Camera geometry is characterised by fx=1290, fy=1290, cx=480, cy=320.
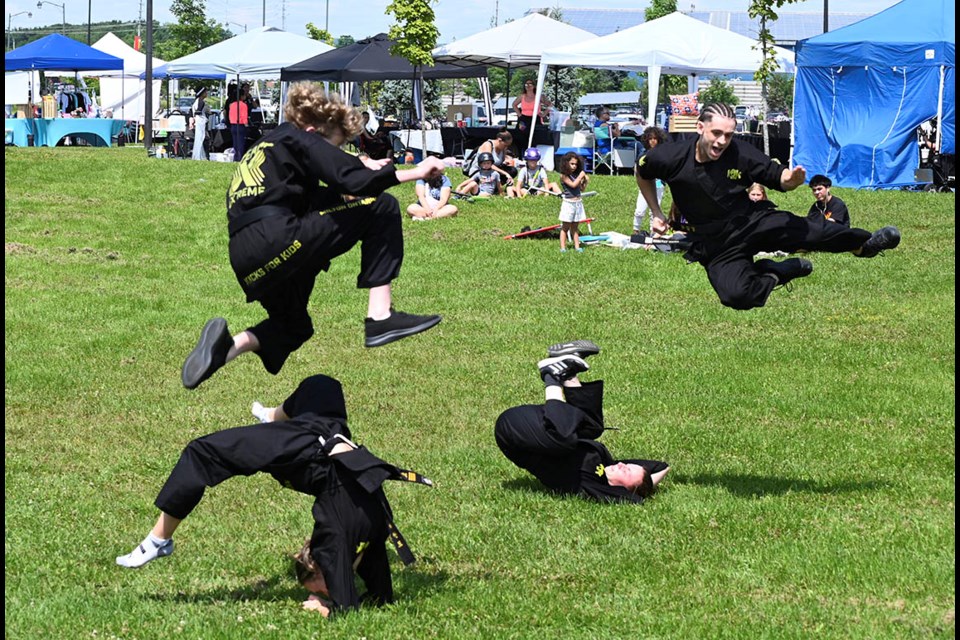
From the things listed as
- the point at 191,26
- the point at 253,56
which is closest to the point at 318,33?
the point at 191,26

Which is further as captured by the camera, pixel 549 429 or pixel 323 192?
pixel 549 429

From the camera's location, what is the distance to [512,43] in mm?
32531

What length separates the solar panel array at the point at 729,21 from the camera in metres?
108

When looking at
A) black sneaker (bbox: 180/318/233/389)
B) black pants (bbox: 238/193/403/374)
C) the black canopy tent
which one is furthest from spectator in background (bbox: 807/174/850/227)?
the black canopy tent

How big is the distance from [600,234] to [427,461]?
38.9ft

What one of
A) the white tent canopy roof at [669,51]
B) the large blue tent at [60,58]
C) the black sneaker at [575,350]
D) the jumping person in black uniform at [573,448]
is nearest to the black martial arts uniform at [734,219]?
the black sneaker at [575,350]

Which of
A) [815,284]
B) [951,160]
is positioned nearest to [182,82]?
[951,160]

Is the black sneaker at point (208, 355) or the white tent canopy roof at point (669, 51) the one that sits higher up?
the white tent canopy roof at point (669, 51)

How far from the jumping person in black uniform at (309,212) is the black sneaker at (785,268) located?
9.76 ft

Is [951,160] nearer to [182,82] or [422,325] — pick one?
[422,325]

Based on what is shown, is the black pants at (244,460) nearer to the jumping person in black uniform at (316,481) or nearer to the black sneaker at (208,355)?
the jumping person in black uniform at (316,481)

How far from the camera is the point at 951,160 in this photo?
87.4 ft

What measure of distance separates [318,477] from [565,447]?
268 cm

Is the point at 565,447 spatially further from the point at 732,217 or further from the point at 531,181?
the point at 531,181
